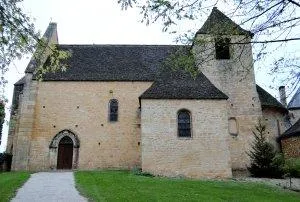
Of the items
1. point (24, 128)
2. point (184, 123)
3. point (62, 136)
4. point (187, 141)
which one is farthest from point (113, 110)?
point (187, 141)

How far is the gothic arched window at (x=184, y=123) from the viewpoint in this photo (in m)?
22.3

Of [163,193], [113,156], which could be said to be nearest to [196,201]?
[163,193]

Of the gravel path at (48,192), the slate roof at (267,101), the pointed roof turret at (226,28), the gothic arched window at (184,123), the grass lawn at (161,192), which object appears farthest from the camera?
the slate roof at (267,101)

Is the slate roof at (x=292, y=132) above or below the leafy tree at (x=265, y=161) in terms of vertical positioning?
above

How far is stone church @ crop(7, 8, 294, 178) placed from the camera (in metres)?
21.7

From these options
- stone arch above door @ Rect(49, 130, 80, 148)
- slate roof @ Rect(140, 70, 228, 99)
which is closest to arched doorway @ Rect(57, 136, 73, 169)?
stone arch above door @ Rect(49, 130, 80, 148)

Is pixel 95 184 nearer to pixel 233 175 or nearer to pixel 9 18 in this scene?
pixel 9 18

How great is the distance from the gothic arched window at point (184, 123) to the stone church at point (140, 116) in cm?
6

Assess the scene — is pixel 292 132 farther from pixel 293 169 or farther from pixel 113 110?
pixel 113 110

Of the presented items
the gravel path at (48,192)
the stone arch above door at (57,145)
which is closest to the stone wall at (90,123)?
the stone arch above door at (57,145)

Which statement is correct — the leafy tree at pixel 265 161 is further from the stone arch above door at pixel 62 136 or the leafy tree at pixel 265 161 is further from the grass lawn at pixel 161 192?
the stone arch above door at pixel 62 136

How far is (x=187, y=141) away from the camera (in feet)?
71.7

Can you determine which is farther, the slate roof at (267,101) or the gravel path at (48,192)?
the slate roof at (267,101)

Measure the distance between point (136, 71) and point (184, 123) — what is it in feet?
22.6
